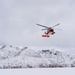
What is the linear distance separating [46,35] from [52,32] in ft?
4.64

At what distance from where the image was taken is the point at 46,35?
44531 millimetres

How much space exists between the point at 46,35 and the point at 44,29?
1441 millimetres

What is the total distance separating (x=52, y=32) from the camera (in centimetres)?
4362

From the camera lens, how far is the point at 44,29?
45.5 metres

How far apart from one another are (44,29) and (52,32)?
2.31 m
